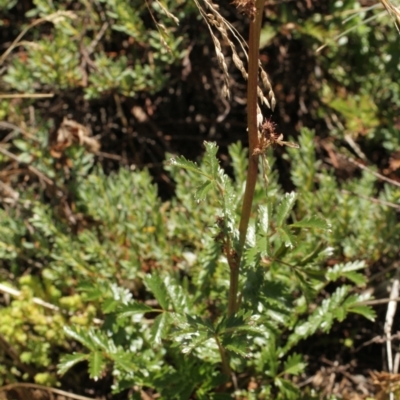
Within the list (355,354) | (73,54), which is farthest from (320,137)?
(73,54)

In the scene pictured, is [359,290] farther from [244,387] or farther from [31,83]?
[31,83]

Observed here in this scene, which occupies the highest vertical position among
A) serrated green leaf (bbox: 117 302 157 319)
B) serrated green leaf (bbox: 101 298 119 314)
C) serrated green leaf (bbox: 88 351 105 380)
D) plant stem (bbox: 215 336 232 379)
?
serrated green leaf (bbox: 117 302 157 319)

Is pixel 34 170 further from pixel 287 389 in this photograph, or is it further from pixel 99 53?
pixel 287 389

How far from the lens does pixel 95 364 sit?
2.00 m

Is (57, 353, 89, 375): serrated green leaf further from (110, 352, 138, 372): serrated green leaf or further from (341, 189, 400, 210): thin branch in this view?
(341, 189, 400, 210): thin branch

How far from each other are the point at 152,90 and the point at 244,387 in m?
1.44

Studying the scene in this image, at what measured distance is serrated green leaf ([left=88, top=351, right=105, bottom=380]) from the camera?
6.46 feet

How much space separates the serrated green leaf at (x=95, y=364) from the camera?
1970mm

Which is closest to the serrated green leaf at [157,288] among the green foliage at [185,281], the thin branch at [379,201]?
the green foliage at [185,281]

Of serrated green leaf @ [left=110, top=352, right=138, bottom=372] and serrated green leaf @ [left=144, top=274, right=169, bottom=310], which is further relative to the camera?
serrated green leaf @ [left=110, top=352, right=138, bottom=372]

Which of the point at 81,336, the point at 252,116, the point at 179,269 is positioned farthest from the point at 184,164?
the point at 179,269

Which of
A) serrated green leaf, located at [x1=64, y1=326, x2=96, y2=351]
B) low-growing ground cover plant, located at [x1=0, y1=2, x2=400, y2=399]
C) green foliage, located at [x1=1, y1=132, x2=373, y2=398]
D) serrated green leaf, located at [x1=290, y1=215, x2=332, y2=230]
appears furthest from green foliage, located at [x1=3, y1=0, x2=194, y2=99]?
serrated green leaf, located at [x1=290, y1=215, x2=332, y2=230]

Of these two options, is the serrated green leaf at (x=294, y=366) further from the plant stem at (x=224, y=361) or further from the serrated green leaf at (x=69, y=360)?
the serrated green leaf at (x=69, y=360)

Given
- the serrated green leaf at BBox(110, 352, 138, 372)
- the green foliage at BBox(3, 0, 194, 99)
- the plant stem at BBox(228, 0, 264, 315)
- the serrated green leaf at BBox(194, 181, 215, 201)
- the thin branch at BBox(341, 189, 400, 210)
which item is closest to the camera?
the plant stem at BBox(228, 0, 264, 315)
